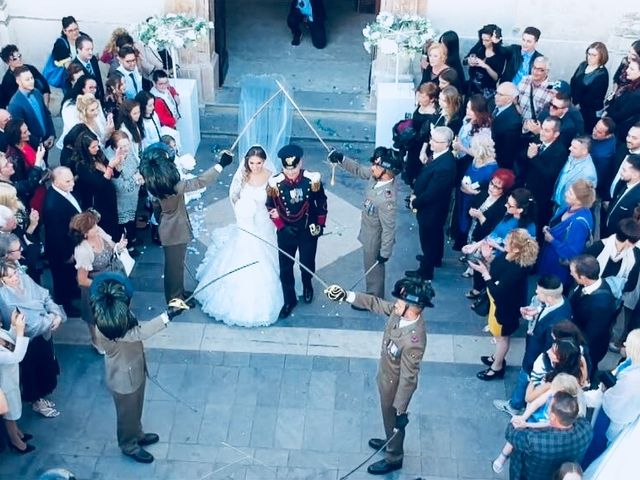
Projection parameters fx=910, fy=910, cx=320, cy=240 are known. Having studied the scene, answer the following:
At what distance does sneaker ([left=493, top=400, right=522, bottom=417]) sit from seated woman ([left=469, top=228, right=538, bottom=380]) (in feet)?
0.95

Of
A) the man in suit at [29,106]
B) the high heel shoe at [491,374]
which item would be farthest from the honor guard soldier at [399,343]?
the man in suit at [29,106]

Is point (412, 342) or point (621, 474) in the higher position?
point (412, 342)

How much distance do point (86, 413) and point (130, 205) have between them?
7.16 feet

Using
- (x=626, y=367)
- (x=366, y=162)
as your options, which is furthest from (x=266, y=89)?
(x=626, y=367)

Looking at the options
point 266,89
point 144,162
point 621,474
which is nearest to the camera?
point 621,474

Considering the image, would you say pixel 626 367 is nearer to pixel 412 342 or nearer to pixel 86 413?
pixel 412 342

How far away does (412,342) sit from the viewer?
6.23 meters

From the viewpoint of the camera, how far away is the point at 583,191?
754 centimetres

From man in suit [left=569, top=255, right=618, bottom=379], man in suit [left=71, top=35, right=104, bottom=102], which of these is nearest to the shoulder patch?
man in suit [left=569, top=255, right=618, bottom=379]

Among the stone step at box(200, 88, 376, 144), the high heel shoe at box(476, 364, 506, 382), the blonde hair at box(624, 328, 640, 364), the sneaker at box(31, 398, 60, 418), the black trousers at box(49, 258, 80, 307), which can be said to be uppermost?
the stone step at box(200, 88, 376, 144)

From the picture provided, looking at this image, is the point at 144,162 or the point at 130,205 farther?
the point at 130,205

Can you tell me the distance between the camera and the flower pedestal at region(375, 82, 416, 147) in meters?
10.5

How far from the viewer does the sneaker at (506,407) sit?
7.42m

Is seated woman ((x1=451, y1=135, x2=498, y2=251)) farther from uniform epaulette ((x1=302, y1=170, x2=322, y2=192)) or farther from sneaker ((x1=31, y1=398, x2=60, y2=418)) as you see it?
sneaker ((x1=31, y1=398, x2=60, y2=418))
